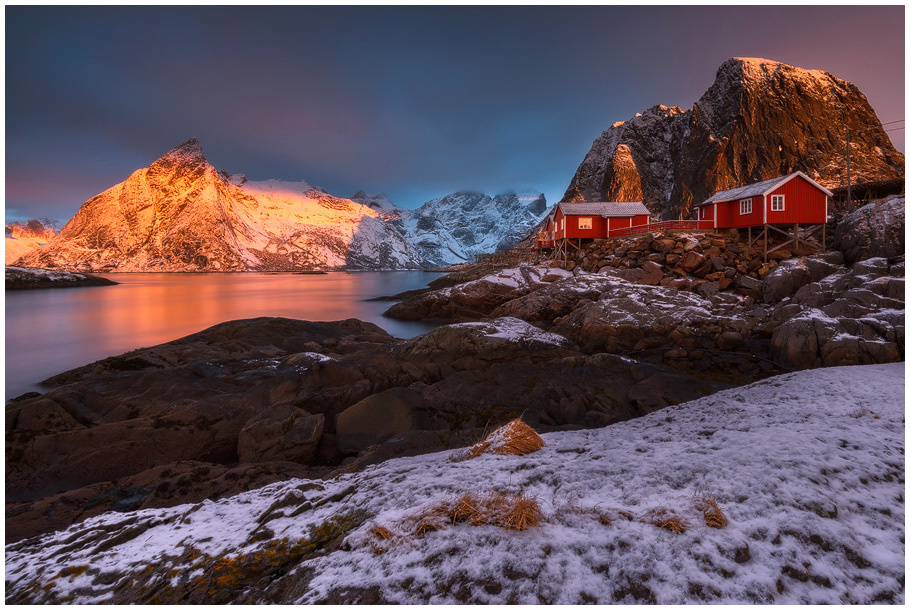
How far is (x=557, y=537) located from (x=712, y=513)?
1.65 metres

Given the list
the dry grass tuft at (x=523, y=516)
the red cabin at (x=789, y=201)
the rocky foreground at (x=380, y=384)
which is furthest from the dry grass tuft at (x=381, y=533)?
the red cabin at (x=789, y=201)

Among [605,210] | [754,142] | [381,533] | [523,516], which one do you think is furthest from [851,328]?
[754,142]

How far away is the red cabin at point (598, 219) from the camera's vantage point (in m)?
42.4

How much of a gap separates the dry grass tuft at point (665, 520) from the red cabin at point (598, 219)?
137 feet

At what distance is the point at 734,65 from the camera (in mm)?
88562

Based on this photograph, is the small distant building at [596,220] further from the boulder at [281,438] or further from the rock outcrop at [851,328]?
the boulder at [281,438]

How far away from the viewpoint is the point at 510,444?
6191 millimetres

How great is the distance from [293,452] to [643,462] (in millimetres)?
7282

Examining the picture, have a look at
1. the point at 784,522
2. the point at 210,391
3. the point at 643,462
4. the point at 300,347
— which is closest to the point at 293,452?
the point at 210,391

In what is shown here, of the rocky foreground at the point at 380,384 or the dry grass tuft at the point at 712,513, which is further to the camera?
the rocky foreground at the point at 380,384

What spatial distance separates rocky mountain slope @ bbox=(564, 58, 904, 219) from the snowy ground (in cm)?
9176

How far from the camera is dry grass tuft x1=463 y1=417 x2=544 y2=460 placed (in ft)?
20.1

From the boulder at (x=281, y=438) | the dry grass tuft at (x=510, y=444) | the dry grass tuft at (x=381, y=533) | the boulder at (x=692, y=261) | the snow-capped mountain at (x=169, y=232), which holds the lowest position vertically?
the boulder at (x=281, y=438)

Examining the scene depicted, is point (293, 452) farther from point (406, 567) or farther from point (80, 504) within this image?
point (406, 567)
